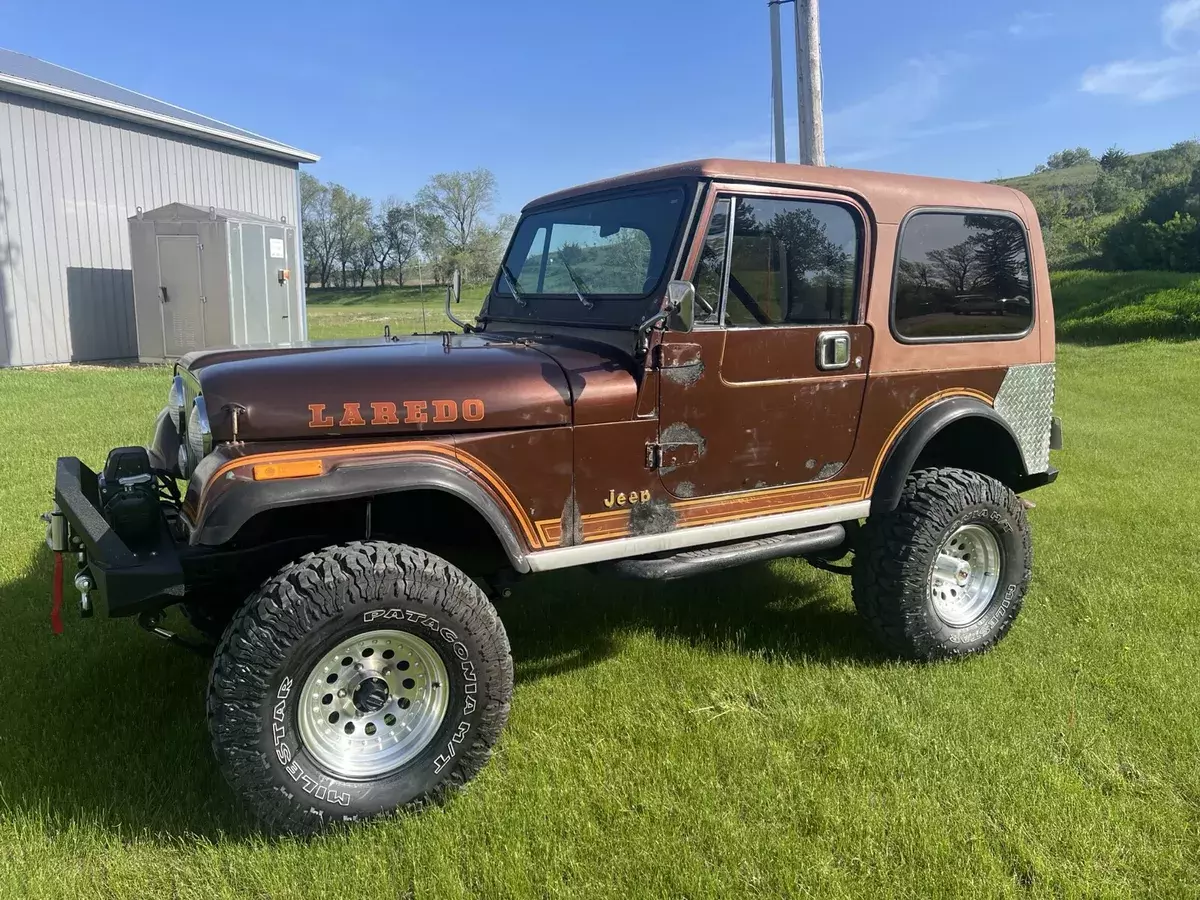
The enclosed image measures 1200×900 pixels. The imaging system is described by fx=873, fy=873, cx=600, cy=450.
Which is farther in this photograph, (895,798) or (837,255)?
(837,255)

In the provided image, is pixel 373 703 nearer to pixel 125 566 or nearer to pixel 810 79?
pixel 125 566

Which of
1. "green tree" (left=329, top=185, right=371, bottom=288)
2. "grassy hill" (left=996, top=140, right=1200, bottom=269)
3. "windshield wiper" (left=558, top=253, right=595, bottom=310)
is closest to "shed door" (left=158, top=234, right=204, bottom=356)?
"green tree" (left=329, top=185, right=371, bottom=288)

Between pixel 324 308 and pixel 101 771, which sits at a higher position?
pixel 324 308

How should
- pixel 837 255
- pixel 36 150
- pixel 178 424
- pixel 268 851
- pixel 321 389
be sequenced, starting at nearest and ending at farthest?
1. pixel 268 851
2. pixel 321 389
3. pixel 178 424
4. pixel 837 255
5. pixel 36 150

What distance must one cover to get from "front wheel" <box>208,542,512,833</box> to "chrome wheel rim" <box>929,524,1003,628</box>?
2.25 meters

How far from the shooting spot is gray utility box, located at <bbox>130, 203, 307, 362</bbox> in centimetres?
1366

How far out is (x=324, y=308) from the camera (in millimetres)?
31094

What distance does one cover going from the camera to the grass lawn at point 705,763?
2.59m

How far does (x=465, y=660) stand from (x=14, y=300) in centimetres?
1413

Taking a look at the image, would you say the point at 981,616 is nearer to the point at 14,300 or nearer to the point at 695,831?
the point at 695,831

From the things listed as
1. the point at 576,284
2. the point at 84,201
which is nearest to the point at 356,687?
the point at 576,284

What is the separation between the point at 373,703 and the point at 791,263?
2.32m

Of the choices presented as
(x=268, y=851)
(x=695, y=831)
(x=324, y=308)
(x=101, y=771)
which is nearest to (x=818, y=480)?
(x=695, y=831)

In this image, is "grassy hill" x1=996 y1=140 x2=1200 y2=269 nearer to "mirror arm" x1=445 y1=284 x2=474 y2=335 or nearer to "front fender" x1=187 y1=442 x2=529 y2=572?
"mirror arm" x1=445 y1=284 x2=474 y2=335
